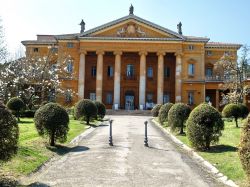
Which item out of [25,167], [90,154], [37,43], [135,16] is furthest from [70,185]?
[37,43]

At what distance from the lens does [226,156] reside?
15.6 metres

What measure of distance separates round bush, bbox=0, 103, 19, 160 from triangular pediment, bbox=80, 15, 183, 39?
166 ft

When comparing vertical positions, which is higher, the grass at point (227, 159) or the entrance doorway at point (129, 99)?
the entrance doorway at point (129, 99)

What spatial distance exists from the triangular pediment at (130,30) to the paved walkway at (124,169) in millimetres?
43602

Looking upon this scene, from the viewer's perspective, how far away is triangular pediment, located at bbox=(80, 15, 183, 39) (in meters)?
60.8

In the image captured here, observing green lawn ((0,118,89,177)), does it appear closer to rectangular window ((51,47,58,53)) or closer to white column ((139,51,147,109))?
rectangular window ((51,47,58,53))

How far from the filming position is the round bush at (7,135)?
10.7 meters

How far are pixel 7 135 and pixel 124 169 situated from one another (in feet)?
13.0

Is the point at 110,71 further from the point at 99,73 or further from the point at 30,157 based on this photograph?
the point at 30,157

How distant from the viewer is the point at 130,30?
201 ft

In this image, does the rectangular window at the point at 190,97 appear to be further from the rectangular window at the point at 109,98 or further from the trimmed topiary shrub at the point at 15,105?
the trimmed topiary shrub at the point at 15,105

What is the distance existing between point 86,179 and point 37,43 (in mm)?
57424

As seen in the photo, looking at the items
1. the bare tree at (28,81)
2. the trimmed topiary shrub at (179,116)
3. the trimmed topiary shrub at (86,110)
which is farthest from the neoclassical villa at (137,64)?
the trimmed topiary shrub at (179,116)

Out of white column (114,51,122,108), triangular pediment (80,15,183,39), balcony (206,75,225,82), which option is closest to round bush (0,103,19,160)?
white column (114,51,122,108)
